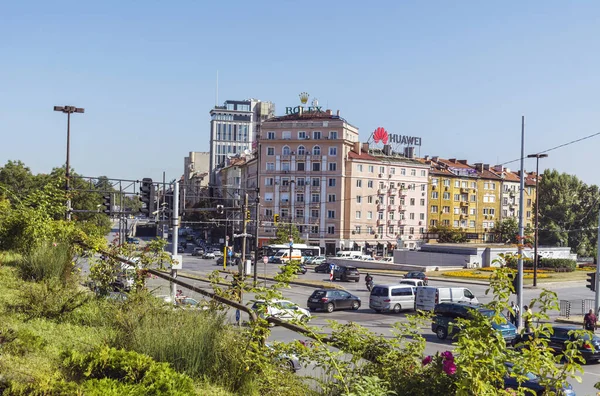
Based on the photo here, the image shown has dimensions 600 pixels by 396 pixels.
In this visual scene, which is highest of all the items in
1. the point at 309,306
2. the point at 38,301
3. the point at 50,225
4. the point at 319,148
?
the point at 319,148

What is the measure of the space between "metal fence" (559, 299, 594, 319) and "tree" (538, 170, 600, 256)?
48909 mm

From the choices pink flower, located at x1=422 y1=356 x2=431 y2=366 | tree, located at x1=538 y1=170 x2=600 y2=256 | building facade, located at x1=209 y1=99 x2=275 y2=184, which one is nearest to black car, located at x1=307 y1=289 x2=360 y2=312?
pink flower, located at x1=422 y1=356 x2=431 y2=366

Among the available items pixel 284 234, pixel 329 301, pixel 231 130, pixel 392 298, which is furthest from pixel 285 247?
pixel 231 130

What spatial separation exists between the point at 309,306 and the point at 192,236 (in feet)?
304

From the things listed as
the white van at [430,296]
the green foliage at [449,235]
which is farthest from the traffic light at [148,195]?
the green foliage at [449,235]

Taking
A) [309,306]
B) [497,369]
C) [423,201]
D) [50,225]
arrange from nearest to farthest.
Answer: [497,369] < [50,225] < [309,306] < [423,201]

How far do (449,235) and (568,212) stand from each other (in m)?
17.7

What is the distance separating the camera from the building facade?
521ft

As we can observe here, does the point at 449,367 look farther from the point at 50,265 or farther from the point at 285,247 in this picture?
the point at 285,247

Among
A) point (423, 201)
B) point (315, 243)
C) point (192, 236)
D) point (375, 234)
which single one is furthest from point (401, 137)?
point (192, 236)

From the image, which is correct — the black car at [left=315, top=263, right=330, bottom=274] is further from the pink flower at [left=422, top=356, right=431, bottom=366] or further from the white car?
the pink flower at [left=422, top=356, right=431, bottom=366]

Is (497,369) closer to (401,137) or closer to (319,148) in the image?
(319,148)

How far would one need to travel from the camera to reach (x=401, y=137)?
335 ft

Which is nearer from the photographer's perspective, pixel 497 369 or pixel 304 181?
pixel 497 369
